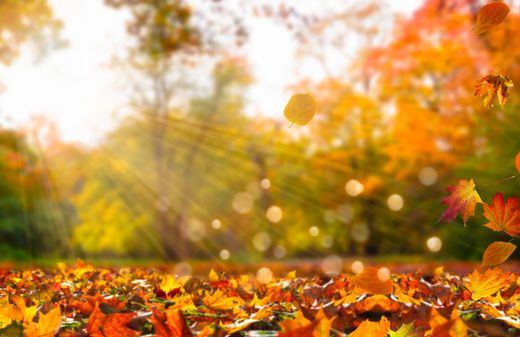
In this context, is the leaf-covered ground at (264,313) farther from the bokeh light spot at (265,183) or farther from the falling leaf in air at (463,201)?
the bokeh light spot at (265,183)

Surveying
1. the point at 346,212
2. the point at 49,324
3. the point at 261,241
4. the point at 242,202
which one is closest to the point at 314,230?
the point at 346,212

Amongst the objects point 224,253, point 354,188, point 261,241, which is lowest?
point 224,253

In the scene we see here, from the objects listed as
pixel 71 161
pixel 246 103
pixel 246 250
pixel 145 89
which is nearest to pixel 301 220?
pixel 246 250

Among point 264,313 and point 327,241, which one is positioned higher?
point 264,313

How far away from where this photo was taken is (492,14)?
53 centimetres

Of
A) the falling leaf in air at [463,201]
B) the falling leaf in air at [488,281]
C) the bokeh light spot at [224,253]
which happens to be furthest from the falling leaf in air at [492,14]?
the bokeh light spot at [224,253]

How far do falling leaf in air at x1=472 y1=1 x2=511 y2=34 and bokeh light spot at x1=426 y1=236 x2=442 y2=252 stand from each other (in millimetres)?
7924

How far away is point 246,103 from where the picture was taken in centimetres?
1127

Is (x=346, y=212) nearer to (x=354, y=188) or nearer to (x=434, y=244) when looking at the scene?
(x=354, y=188)

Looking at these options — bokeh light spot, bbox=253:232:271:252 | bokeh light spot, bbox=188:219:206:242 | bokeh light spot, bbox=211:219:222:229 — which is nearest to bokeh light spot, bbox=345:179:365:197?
bokeh light spot, bbox=253:232:271:252

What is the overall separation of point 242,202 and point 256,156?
1.66 meters

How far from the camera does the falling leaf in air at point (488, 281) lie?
0.60 m

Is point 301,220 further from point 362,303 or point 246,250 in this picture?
point 362,303

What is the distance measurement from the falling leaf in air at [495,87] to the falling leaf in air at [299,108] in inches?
11.0
